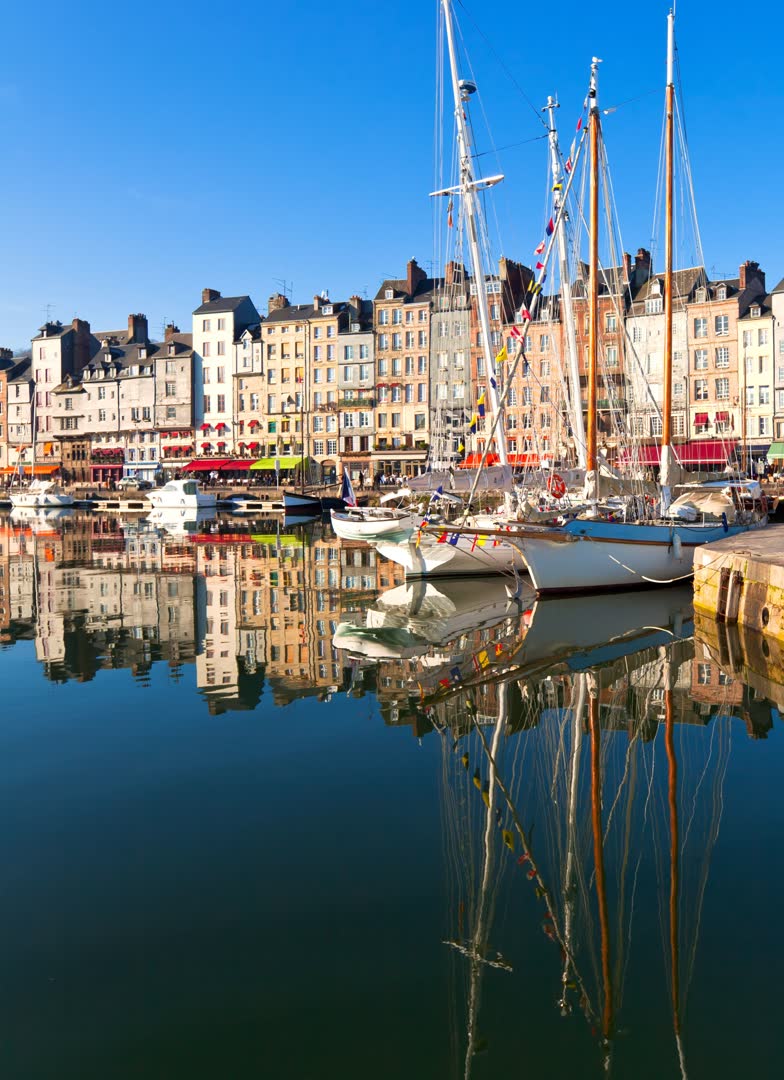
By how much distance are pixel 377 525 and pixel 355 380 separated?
5688 centimetres

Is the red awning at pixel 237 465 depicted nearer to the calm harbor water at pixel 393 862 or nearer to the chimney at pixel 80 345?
the chimney at pixel 80 345

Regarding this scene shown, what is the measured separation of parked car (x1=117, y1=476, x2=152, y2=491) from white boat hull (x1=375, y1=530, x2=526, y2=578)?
62.8 meters

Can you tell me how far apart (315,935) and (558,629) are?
495 inches

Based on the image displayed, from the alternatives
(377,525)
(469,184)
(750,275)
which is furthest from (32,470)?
(469,184)

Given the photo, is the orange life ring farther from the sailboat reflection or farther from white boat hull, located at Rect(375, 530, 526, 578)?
the sailboat reflection

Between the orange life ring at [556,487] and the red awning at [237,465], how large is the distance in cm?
5913

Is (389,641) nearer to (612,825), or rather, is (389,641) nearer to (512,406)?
(612,825)

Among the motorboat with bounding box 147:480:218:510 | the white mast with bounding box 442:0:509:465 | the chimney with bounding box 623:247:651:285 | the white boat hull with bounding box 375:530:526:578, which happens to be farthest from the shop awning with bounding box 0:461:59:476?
the white mast with bounding box 442:0:509:465

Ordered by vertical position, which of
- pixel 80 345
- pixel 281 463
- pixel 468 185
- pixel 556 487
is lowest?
pixel 556 487

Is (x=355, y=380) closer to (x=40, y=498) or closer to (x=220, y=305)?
(x=220, y=305)

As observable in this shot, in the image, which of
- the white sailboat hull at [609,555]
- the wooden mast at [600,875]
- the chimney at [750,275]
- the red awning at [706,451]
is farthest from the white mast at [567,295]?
the chimney at [750,275]

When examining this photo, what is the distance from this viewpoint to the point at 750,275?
64.6 metres

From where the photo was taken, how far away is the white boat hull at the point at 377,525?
26.2 meters

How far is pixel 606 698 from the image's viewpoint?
41.0 feet
